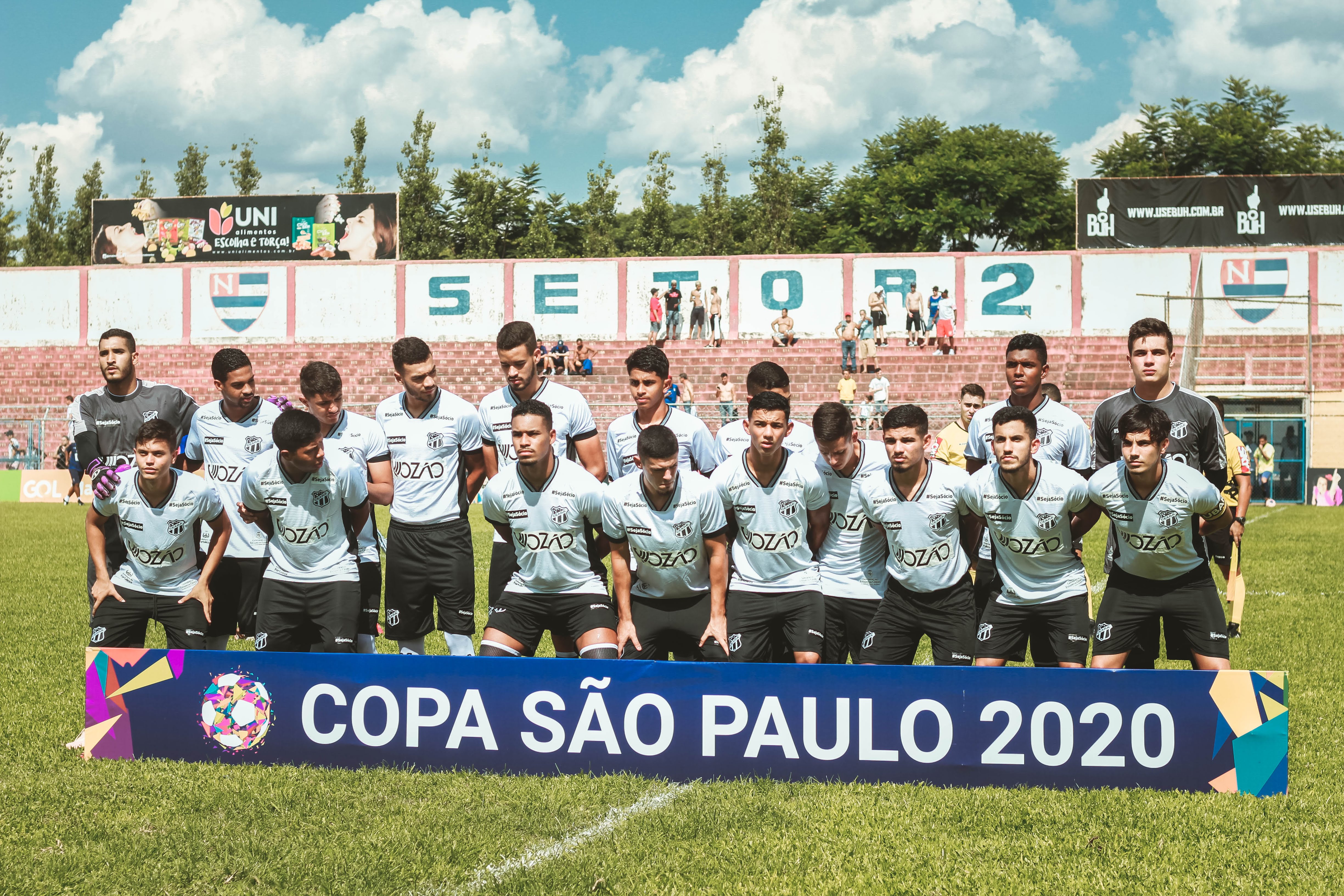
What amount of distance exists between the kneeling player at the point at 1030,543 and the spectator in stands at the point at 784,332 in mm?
29995

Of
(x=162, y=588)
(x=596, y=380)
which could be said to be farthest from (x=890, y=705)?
(x=596, y=380)

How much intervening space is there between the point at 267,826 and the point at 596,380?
102ft

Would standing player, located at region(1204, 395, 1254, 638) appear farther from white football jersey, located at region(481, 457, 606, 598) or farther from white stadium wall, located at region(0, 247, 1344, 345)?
white stadium wall, located at region(0, 247, 1344, 345)

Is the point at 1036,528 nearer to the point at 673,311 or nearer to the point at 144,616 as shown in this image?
the point at 144,616

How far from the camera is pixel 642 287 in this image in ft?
124

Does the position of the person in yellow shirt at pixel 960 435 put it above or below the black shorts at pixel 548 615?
above

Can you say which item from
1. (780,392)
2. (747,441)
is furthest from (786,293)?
(780,392)

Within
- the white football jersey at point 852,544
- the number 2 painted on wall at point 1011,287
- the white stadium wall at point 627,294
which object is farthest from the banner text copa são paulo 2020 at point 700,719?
the number 2 painted on wall at point 1011,287

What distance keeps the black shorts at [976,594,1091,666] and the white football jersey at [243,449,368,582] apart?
3.61 metres

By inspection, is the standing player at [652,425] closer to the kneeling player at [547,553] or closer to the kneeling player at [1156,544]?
the kneeling player at [547,553]

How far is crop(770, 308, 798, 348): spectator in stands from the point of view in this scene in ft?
119

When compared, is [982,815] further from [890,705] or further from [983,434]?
[983,434]

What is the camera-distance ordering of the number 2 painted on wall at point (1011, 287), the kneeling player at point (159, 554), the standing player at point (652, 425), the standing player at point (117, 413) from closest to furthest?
the kneeling player at point (159, 554) < the standing player at point (652, 425) < the standing player at point (117, 413) < the number 2 painted on wall at point (1011, 287)

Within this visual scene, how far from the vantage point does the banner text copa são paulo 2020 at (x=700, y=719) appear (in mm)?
5664
